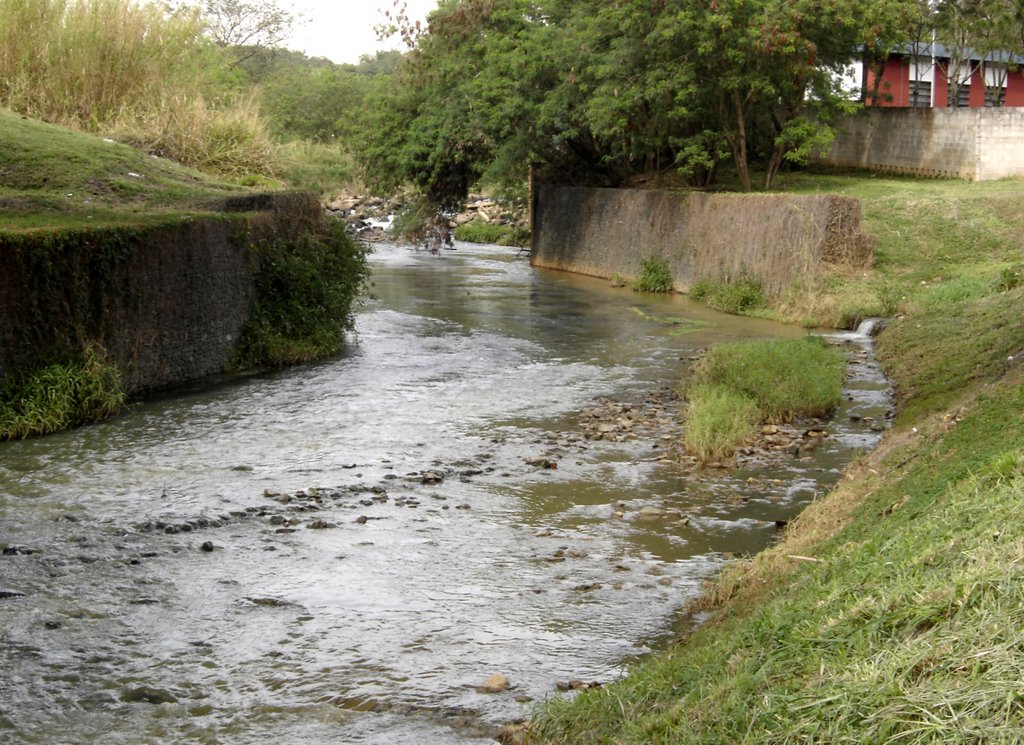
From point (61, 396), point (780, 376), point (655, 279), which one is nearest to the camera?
point (61, 396)

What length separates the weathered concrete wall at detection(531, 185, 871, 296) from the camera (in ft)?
68.5

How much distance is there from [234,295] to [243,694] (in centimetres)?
1018

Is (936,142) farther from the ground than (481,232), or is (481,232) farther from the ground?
(936,142)

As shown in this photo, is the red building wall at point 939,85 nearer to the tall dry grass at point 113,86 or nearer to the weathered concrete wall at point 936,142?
the weathered concrete wall at point 936,142

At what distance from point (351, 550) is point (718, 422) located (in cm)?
422

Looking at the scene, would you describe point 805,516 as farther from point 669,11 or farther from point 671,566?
point 669,11

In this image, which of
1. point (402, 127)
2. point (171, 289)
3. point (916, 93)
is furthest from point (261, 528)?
point (916, 93)

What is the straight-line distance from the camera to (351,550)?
880 cm

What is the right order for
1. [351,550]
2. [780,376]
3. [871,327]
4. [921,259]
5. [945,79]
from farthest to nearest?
[945,79] → [921,259] → [871,327] → [780,376] → [351,550]

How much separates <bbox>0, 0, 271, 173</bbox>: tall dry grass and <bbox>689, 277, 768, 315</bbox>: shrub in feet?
28.3

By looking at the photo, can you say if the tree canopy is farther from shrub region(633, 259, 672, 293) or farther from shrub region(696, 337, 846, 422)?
shrub region(696, 337, 846, 422)

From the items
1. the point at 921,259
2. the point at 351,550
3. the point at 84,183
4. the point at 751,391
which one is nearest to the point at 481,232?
the point at 921,259

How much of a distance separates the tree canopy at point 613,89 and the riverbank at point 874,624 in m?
15.2

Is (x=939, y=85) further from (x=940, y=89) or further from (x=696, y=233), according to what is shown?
(x=696, y=233)
